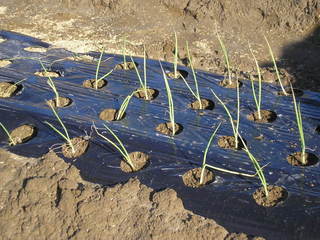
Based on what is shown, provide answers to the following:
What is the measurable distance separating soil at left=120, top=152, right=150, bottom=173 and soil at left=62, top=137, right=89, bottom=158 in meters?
0.32

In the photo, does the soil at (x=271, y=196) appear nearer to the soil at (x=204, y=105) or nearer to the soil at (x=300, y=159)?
the soil at (x=300, y=159)

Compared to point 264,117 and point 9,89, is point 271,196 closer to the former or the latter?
point 264,117

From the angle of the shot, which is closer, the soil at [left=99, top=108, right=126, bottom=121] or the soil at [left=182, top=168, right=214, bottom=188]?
the soil at [left=182, top=168, right=214, bottom=188]

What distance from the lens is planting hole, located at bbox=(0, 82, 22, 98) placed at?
3178 mm

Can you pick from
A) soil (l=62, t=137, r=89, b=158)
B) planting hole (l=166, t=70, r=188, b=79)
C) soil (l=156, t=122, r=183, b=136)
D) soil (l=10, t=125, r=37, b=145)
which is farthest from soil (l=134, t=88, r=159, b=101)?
soil (l=10, t=125, r=37, b=145)

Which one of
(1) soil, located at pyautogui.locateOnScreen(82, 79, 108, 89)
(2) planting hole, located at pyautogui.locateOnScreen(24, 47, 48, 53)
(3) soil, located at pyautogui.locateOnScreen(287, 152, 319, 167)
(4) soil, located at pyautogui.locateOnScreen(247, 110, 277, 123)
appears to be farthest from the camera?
(2) planting hole, located at pyautogui.locateOnScreen(24, 47, 48, 53)

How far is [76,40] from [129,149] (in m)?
2.30

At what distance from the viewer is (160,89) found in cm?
323

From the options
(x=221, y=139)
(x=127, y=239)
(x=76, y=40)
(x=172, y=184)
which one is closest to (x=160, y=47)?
(x=76, y=40)

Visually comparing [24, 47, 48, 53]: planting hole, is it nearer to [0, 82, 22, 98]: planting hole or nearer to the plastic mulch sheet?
the plastic mulch sheet

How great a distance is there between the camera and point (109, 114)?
291 cm

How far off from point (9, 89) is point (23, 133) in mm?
651

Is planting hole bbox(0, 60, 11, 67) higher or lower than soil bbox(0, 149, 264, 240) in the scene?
lower

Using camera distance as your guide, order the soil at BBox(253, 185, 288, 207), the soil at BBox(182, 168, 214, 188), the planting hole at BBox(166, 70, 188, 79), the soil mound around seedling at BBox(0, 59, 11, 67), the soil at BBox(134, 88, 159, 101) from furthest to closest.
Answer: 1. the soil mound around seedling at BBox(0, 59, 11, 67)
2. the planting hole at BBox(166, 70, 188, 79)
3. the soil at BBox(134, 88, 159, 101)
4. the soil at BBox(182, 168, 214, 188)
5. the soil at BBox(253, 185, 288, 207)
